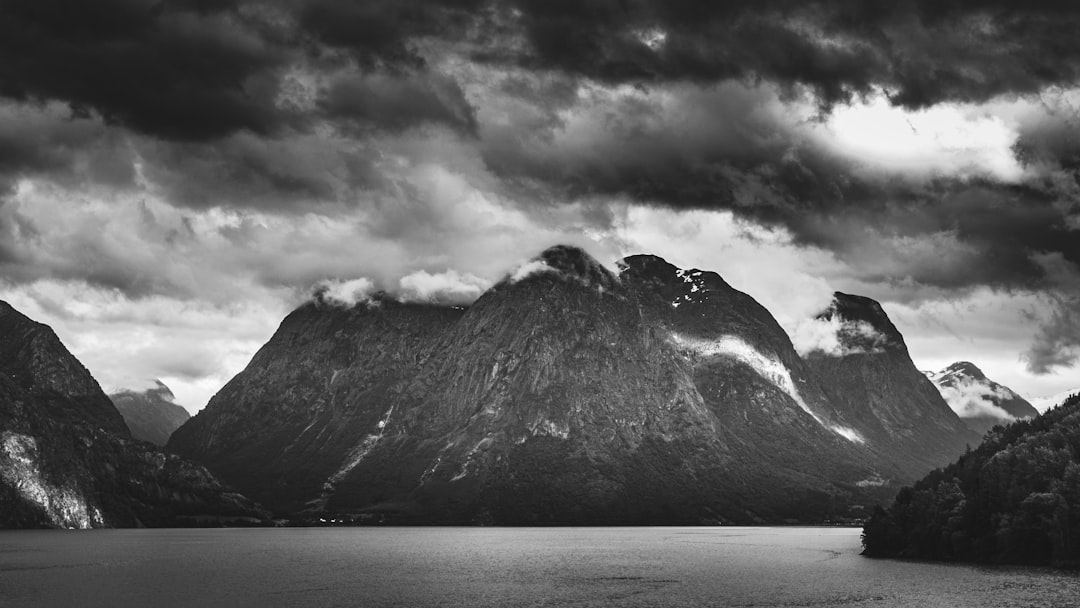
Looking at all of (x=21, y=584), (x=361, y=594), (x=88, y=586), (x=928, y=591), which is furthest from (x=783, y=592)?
(x=21, y=584)

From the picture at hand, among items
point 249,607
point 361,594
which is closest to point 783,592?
point 361,594

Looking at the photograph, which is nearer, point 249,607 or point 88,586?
point 249,607

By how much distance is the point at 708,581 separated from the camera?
19612 cm

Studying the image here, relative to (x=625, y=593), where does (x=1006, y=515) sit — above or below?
above

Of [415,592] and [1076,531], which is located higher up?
[1076,531]

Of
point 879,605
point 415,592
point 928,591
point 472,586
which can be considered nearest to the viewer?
point 879,605

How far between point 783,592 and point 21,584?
422 ft

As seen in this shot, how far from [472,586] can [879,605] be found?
237ft

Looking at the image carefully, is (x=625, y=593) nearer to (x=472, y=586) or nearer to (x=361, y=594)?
(x=472, y=586)

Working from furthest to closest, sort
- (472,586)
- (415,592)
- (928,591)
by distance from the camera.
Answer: (472,586) < (415,592) < (928,591)

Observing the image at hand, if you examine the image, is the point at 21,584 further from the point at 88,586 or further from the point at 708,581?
the point at 708,581

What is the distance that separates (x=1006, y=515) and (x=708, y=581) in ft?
189

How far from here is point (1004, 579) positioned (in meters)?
174

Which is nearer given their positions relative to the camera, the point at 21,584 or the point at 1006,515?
the point at 21,584
